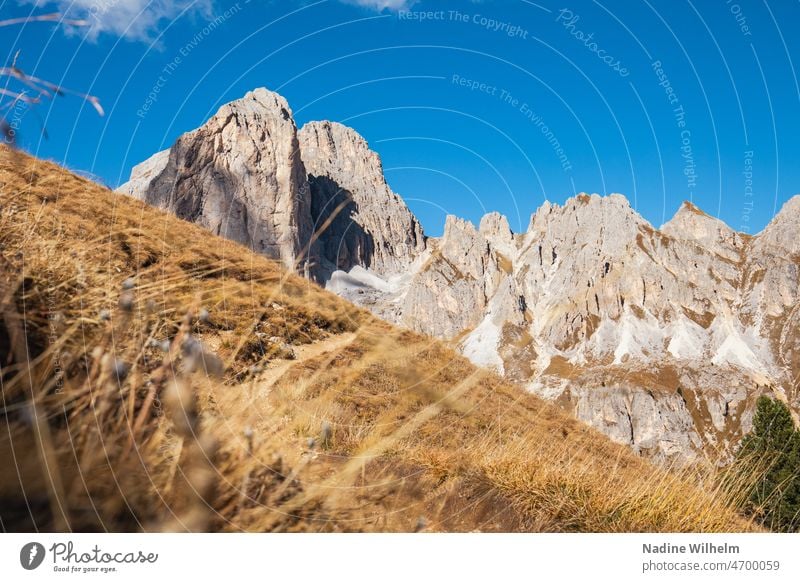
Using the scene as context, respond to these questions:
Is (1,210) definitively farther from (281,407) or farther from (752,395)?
(752,395)

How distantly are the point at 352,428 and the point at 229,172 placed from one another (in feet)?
642

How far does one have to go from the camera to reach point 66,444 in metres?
2.84

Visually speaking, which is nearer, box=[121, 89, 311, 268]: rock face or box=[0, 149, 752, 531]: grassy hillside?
box=[0, 149, 752, 531]: grassy hillside
